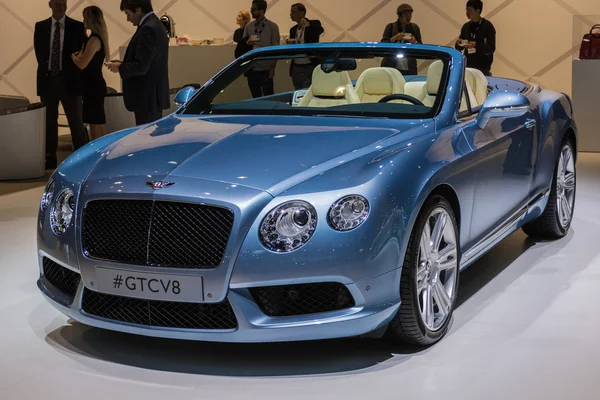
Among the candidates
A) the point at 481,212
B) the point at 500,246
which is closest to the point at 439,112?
the point at 481,212

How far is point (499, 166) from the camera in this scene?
4.47 metres

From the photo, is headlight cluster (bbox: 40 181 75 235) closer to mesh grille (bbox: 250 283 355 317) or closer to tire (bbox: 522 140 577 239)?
mesh grille (bbox: 250 283 355 317)

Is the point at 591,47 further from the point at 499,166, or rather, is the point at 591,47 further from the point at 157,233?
the point at 157,233

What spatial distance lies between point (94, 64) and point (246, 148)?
18.0 feet

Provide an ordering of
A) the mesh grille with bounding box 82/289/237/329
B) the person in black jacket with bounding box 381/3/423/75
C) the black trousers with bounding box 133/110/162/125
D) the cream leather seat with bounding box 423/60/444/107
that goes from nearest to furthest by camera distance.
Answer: the mesh grille with bounding box 82/289/237/329, the cream leather seat with bounding box 423/60/444/107, the black trousers with bounding box 133/110/162/125, the person in black jacket with bounding box 381/3/423/75

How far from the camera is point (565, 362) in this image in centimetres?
356

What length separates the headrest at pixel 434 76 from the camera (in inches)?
175

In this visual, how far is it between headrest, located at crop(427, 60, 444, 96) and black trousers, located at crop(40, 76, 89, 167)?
16.6 ft

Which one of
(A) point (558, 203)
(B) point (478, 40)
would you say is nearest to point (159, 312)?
(A) point (558, 203)

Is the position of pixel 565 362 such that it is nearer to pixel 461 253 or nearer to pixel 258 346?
pixel 461 253

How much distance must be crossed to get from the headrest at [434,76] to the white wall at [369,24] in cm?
702

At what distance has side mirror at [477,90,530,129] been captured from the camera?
431 cm

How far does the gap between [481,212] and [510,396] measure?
4.02 ft

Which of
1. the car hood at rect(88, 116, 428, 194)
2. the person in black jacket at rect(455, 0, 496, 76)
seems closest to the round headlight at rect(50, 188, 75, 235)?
the car hood at rect(88, 116, 428, 194)
